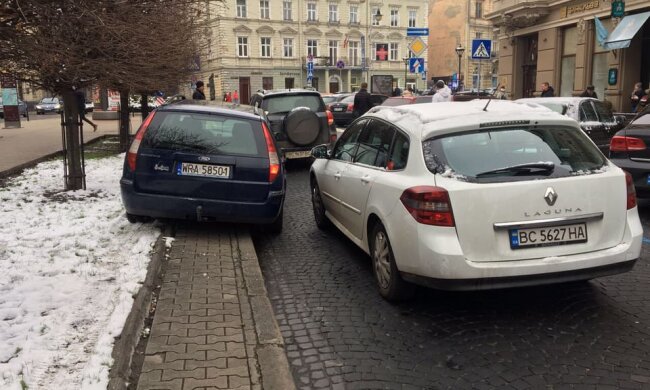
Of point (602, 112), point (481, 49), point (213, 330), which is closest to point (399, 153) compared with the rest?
point (213, 330)

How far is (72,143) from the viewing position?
914 centimetres

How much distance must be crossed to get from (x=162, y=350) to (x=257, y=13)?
69436 millimetres

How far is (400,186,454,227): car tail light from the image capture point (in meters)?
4.02

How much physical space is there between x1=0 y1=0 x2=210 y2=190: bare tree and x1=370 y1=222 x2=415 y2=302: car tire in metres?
2.90

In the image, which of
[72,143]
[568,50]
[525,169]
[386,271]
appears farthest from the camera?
[568,50]

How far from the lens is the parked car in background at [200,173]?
6.34 m

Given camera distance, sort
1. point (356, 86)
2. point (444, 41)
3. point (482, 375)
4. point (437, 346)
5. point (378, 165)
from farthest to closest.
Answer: point (444, 41) < point (356, 86) < point (378, 165) < point (437, 346) < point (482, 375)

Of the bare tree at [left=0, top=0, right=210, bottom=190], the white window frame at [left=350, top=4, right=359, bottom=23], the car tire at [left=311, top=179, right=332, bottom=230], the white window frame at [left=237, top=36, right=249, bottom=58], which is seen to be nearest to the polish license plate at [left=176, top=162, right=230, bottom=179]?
the car tire at [left=311, top=179, right=332, bottom=230]

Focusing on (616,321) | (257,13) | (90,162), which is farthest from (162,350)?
(257,13)

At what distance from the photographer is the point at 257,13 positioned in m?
68.9

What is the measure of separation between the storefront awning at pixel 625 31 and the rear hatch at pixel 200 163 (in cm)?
1755

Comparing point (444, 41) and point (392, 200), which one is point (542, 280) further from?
point (444, 41)

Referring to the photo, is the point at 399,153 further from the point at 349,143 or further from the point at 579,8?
the point at 579,8

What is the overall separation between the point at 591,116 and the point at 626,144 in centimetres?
399
